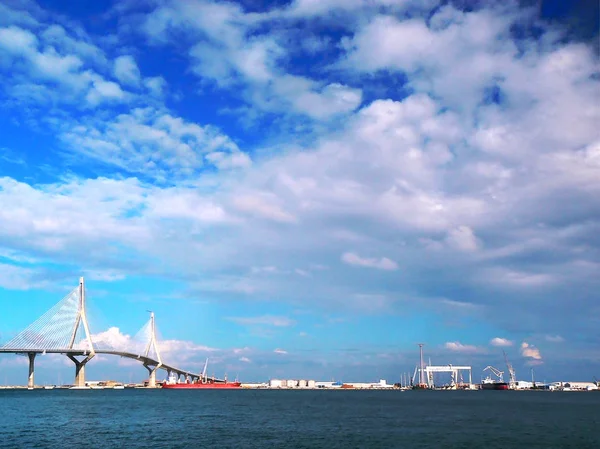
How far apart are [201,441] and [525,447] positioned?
111ft

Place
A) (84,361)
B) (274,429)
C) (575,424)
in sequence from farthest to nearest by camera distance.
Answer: (84,361), (575,424), (274,429)

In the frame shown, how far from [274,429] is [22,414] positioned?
47.8 meters

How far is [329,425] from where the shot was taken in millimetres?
79062

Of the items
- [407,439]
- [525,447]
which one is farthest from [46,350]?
[525,447]

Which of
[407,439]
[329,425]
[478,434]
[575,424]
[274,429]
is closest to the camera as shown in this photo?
[407,439]

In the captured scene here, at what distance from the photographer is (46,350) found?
583 feet

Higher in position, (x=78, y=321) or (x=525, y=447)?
(x=78, y=321)

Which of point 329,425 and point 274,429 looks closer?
point 274,429

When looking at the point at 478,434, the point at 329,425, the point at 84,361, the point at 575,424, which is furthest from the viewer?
the point at 84,361

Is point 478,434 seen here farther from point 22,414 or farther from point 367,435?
point 22,414

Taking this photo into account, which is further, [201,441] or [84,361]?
[84,361]

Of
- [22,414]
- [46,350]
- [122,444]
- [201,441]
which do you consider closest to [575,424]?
[201,441]

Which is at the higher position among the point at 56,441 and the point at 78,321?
the point at 78,321

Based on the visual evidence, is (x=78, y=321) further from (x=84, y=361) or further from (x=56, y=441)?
(x=56, y=441)
